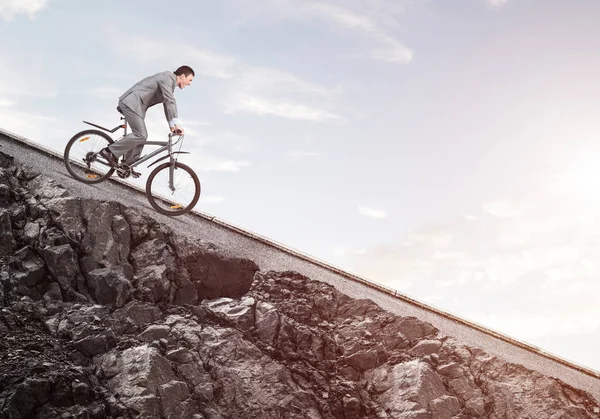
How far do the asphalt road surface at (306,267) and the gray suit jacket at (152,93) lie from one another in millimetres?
1510

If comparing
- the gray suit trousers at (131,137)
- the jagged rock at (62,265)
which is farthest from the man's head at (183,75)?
the jagged rock at (62,265)

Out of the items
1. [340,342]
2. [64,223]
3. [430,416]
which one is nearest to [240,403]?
[340,342]

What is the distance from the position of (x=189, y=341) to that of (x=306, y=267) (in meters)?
2.87

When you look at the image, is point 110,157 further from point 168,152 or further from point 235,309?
point 235,309

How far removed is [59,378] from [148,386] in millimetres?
1048

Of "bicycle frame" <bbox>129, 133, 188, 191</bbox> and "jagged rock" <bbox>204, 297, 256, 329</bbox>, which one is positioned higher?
"bicycle frame" <bbox>129, 133, 188, 191</bbox>

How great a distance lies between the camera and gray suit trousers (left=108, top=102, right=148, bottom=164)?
10633 millimetres

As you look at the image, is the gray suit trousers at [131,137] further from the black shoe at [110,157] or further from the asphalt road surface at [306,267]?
the asphalt road surface at [306,267]

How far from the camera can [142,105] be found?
10711 millimetres

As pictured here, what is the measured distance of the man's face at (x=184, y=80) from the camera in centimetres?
1073

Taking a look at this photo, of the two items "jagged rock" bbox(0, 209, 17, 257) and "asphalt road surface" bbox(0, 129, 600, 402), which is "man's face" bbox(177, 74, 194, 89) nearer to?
"asphalt road surface" bbox(0, 129, 600, 402)

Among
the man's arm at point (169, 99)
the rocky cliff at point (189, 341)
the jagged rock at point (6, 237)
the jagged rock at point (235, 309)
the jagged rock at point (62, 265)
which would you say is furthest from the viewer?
the man's arm at point (169, 99)

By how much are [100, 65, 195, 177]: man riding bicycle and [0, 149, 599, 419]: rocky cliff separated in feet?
3.46

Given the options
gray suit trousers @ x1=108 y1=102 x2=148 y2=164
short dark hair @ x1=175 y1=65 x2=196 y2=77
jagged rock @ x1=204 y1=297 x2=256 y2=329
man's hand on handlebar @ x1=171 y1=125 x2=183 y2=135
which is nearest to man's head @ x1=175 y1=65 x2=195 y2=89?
Result: short dark hair @ x1=175 y1=65 x2=196 y2=77
